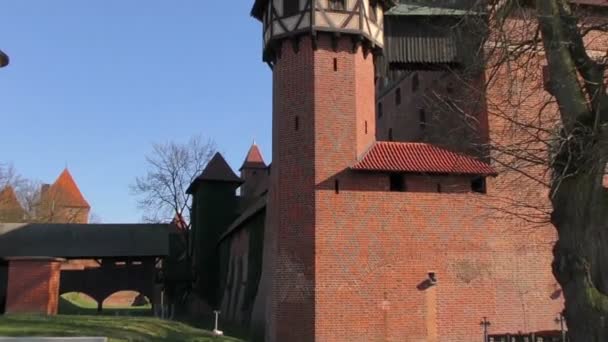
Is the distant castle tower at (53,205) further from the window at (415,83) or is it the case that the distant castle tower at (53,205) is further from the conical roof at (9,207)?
the window at (415,83)

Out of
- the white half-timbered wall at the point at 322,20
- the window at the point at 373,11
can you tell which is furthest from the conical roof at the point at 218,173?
the window at the point at 373,11

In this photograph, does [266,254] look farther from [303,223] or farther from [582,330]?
[582,330]

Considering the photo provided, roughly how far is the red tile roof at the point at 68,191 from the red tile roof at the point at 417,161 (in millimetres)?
50660

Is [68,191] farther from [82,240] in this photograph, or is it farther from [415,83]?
[415,83]

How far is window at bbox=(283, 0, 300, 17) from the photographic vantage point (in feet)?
58.0

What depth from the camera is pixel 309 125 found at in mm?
17203

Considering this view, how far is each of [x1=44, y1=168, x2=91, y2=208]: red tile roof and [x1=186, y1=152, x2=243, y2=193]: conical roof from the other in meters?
33.1

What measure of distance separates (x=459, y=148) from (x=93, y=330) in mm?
11024

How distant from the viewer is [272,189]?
18375 mm

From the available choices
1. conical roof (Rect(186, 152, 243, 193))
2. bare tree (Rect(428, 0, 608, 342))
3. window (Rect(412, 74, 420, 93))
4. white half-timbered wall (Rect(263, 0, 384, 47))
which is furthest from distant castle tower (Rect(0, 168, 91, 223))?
bare tree (Rect(428, 0, 608, 342))

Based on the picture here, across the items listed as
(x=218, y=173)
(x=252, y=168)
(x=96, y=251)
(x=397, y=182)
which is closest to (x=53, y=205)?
(x=252, y=168)

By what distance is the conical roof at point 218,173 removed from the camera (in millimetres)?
33406

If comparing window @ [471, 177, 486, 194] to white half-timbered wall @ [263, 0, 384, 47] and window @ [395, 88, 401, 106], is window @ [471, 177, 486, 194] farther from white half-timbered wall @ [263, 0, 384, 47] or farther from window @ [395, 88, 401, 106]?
window @ [395, 88, 401, 106]

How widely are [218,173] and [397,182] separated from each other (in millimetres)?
17509
